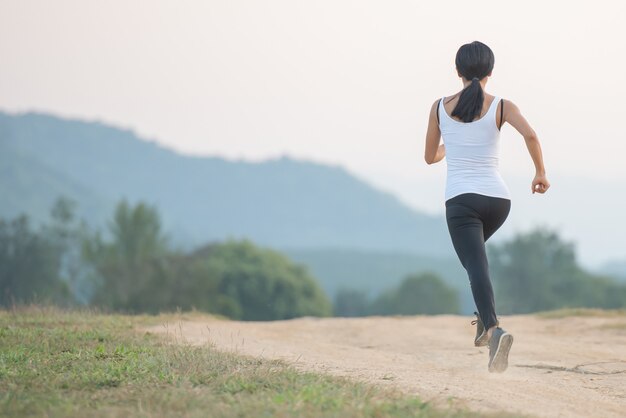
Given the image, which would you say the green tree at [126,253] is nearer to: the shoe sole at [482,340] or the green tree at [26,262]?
the green tree at [26,262]

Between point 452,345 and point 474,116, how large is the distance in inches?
160

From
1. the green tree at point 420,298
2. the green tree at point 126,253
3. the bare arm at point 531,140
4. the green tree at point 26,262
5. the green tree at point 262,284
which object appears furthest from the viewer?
the green tree at point 420,298

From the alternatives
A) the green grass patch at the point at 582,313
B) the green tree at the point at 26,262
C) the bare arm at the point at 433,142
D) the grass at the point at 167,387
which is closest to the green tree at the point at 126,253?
the green tree at the point at 26,262

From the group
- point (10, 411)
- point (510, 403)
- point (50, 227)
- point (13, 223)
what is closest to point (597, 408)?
point (510, 403)

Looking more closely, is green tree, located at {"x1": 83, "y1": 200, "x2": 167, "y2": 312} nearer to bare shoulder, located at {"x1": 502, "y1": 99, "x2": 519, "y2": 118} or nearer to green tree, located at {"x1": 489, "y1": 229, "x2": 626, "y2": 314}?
green tree, located at {"x1": 489, "y1": 229, "x2": 626, "y2": 314}

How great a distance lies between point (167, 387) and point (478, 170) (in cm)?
267

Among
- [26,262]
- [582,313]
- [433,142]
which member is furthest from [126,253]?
[433,142]

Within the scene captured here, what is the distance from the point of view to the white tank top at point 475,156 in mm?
6727

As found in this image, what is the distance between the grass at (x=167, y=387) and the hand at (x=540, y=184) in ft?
6.45

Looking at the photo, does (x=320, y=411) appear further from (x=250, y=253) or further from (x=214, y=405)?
(x=250, y=253)

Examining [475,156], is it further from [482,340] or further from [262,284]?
[262,284]

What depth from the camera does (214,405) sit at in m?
5.24

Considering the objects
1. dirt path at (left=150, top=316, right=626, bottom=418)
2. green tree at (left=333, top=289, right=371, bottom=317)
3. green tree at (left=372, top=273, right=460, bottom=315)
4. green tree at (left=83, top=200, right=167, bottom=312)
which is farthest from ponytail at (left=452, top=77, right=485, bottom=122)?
green tree at (left=333, top=289, right=371, bottom=317)

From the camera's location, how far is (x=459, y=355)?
9.05 meters
